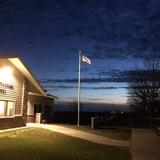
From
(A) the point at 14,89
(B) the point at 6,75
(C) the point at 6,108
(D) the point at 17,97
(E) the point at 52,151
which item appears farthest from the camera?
(D) the point at 17,97

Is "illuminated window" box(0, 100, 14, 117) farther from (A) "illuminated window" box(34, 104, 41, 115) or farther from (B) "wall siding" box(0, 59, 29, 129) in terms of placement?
(A) "illuminated window" box(34, 104, 41, 115)

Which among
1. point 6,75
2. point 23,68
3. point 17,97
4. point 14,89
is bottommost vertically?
point 17,97

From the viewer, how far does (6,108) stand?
2398 centimetres

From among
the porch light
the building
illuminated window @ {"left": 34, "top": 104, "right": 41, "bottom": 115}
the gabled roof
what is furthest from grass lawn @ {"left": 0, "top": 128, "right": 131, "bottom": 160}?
illuminated window @ {"left": 34, "top": 104, "right": 41, "bottom": 115}

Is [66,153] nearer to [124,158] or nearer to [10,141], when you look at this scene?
[124,158]

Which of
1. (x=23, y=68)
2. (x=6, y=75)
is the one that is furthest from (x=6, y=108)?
(x=23, y=68)

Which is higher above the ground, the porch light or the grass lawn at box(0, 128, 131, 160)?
the porch light

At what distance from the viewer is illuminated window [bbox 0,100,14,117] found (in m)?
23.5

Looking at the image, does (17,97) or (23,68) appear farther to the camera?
(17,97)

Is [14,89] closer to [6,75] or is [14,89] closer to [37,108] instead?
[6,75]

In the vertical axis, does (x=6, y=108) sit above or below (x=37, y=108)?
below

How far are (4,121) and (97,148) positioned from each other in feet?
29.4

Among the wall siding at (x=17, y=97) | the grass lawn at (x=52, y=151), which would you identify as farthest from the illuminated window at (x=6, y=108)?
the grass lawn at (x=52, y=151)

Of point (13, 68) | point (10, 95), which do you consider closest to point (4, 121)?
point (10, 95)
